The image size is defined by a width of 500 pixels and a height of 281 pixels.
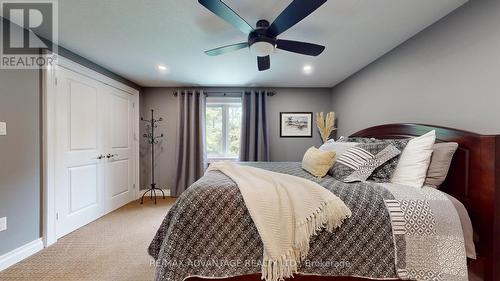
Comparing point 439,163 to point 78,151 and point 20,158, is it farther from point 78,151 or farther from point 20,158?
point 78,151

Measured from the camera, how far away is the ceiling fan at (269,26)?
138 cm

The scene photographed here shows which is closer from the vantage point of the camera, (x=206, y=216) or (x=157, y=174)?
(x=206, y=216)

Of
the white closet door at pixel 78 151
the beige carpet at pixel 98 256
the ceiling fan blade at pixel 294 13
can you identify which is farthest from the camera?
the white closet door at pixel 78 151

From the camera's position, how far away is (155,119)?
4.28 metres

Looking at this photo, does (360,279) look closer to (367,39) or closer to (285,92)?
(367,39)

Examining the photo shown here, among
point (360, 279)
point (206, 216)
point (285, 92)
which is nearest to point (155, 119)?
point (285, 92)

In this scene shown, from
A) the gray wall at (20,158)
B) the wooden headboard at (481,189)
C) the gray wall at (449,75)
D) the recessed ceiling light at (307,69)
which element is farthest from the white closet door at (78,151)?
the gray wall at (449,75)

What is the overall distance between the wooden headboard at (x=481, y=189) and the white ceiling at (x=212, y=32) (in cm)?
111

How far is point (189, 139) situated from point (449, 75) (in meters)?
3.81

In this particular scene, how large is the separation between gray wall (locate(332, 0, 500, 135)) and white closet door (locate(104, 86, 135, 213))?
3988mm

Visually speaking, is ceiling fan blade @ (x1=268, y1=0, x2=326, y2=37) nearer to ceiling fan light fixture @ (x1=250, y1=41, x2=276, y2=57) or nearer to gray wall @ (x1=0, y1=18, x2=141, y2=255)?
ceiling fan light fixture @ (x1=250, y1=41, x2=276, y2=57)

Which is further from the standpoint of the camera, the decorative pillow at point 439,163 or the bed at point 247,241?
the decorative pillow at point 439,163

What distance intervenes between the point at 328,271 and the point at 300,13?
5.39 feet

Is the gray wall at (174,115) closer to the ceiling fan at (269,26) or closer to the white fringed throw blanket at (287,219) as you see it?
the ceiling fan at (269,26)
